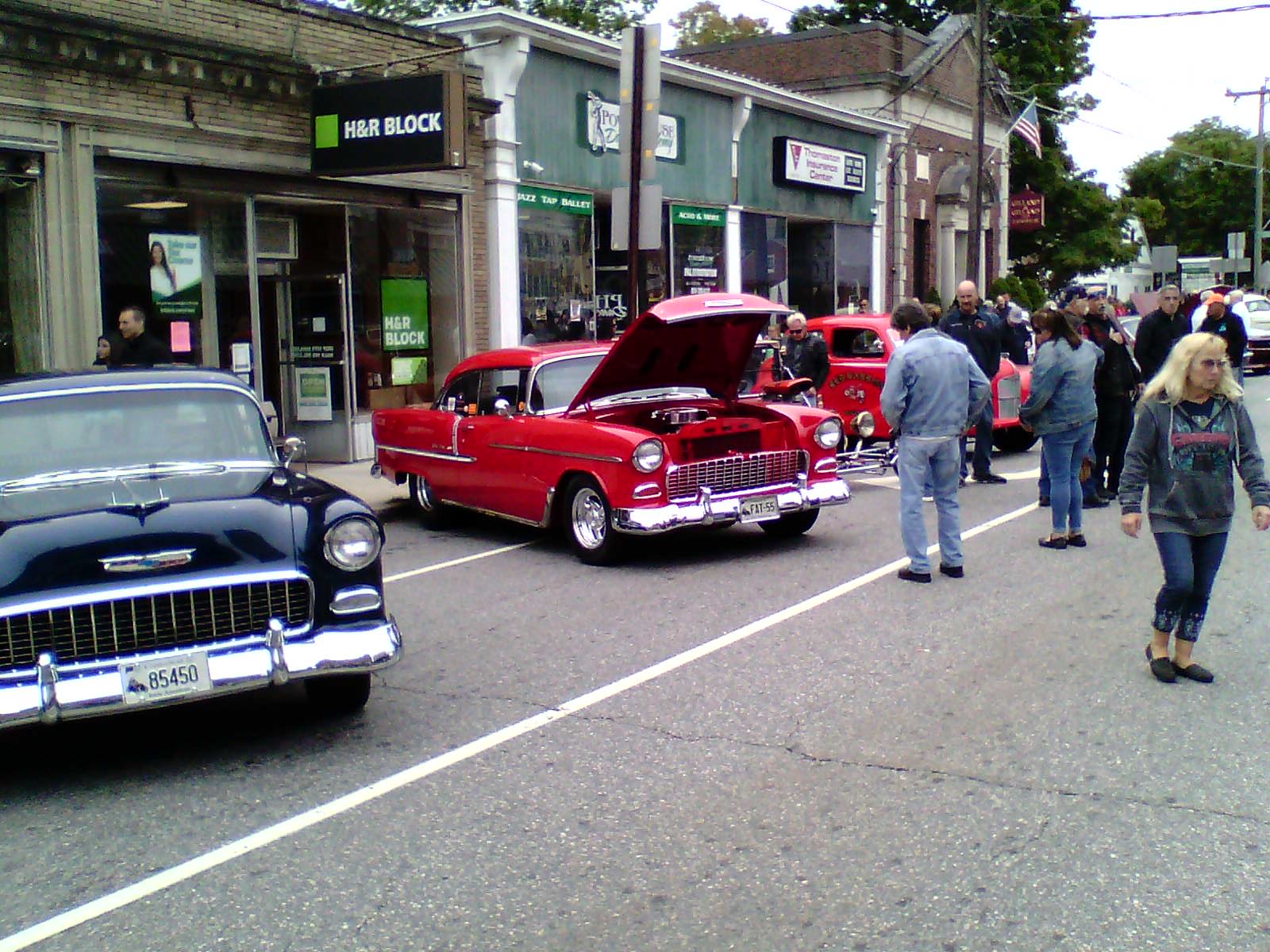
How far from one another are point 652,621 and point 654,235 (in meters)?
7.89

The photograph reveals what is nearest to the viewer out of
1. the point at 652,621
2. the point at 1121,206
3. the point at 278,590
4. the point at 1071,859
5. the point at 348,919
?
the point at 348,919

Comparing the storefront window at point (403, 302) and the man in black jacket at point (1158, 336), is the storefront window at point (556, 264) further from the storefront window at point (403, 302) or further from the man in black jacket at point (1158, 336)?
the man in black jacket at point (1158, 336)

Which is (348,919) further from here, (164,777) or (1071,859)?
(1071,859)

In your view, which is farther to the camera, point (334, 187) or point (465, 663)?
point (334, 187)

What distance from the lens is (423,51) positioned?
1681cm

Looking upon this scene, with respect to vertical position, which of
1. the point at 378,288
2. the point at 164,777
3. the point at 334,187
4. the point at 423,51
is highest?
the point at 423,51

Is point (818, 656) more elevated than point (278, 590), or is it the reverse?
point (278, 590)

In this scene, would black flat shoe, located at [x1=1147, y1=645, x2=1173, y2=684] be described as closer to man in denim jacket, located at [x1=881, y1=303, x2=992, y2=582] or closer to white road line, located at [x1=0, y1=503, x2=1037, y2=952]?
white road line, located at [x1=0, y1=503, x2=1037, y2=952]

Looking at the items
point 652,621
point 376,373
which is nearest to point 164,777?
point 652,621

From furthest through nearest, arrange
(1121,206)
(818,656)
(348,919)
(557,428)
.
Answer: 1. (1121,206)
2. (557,428)
3. (818,656)
4. (348,919)

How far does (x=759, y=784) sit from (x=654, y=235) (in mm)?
10611

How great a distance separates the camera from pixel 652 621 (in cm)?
787


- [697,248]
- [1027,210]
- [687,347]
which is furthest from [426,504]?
[1027,210]

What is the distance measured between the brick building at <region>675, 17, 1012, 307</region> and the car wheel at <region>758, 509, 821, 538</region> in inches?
794
